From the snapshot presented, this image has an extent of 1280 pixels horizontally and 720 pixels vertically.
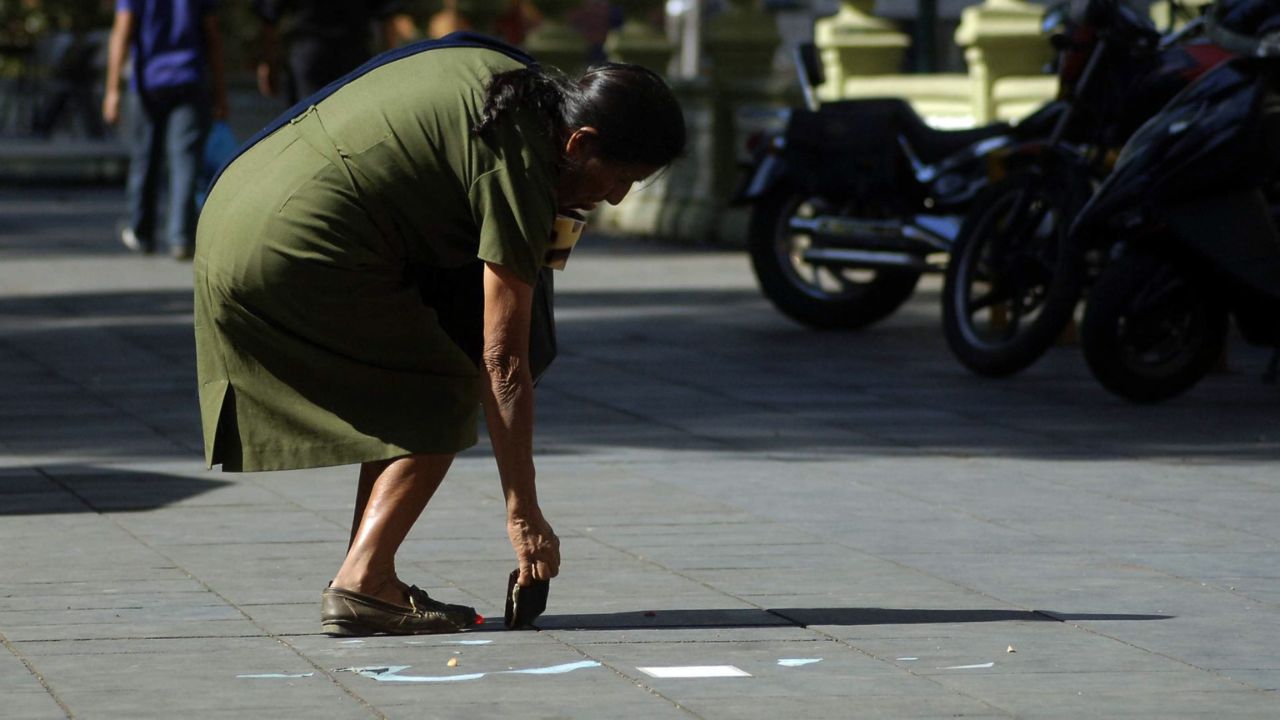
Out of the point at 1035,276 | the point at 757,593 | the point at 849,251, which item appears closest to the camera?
the point at 757,593

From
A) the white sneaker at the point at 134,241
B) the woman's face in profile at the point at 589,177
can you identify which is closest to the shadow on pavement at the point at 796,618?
the woman's face in profile at the point at 589,177

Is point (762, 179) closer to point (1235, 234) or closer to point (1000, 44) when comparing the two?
point (1235, 234)

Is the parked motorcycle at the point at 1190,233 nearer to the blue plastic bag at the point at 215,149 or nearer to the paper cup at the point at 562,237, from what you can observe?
the paper cup at the point at 562,237

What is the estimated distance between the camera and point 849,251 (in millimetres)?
11367

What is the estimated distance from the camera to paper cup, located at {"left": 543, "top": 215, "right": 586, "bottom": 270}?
4906 mm

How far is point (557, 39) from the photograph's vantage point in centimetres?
2041

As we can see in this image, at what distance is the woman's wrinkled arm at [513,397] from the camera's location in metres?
4.80

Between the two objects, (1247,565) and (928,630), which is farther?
(1247,565)

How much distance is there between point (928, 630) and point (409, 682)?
1.17 m

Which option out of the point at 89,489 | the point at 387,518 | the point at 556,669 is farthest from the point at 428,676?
the point at 89,489

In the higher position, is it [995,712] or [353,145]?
[353,145]

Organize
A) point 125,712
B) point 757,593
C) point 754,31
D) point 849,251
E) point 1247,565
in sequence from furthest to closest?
point 754,31
point 849,251
point 1247,565
point 757,593
point 125,712

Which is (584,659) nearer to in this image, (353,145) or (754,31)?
(353,145)

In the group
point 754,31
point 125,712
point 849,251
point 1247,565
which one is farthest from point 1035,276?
point 754,31
